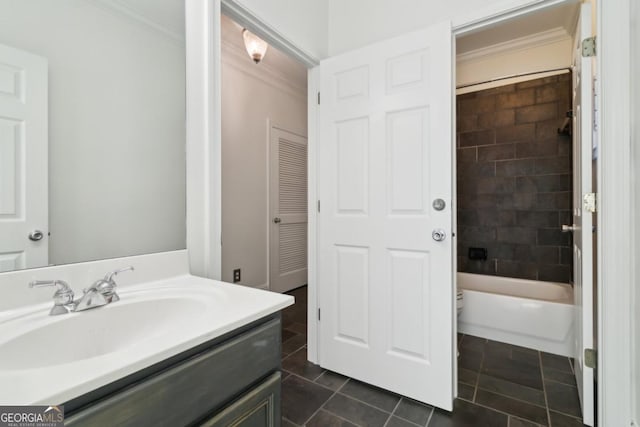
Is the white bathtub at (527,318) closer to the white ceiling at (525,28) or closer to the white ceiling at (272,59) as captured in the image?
the white ceiling at (525,28)

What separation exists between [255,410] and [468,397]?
1.41 m

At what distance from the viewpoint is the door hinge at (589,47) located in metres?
1.36

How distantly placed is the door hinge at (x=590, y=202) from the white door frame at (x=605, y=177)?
0.06 m

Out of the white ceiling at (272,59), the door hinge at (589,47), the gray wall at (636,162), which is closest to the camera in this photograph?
the gray wall at (636,162)

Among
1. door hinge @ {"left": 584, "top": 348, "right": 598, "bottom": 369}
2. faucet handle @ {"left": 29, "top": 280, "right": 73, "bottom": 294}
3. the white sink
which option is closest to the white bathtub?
door hinge @ {"left": 584, "top": 348, "right": 598, "bottom": 369}

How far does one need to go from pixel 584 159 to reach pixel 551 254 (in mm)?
1654

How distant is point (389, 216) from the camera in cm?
168

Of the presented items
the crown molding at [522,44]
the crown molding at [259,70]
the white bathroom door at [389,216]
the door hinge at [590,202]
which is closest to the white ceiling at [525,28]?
the crown molding at [522,44]

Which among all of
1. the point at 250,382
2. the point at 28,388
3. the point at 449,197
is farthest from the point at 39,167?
the point at 449,197

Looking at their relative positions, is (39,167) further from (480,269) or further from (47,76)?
(480,269)

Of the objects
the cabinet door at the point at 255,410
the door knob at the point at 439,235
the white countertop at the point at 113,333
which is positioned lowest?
the cabinet door at the point at 255,410

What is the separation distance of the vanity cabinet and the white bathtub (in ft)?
6.88

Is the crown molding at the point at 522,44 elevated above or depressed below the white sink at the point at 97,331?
above

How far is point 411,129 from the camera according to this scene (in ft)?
5.28
